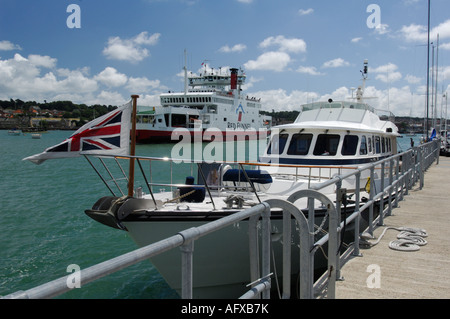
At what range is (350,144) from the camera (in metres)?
9.77

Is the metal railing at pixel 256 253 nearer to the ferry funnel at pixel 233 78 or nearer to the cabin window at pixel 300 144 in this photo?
the cabin window at pixel 300 144

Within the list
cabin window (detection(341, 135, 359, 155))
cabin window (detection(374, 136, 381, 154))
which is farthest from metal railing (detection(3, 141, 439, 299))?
cabin window (detection(374, 136, 381, 154))

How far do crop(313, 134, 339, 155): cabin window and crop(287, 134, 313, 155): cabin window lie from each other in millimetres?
226

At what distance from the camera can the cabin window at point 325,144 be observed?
9.73 metres

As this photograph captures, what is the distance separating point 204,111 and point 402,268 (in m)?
55.7

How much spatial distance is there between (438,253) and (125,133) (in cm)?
502

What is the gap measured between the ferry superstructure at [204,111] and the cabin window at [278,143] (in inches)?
1521

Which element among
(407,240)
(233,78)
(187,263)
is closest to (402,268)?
(407,240)

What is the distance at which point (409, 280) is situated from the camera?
14.2 ft

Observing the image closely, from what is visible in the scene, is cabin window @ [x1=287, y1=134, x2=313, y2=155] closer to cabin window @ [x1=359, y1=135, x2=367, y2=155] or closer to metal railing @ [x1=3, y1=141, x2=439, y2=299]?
cabin window @ [x1=359, y1=135, x2=367, y2=155]

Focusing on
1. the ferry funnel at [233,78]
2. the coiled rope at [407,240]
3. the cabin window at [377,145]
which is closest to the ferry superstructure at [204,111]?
the ferry funnel at [233,78]

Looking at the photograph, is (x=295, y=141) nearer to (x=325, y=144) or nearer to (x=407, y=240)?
(x=325, y=144)
